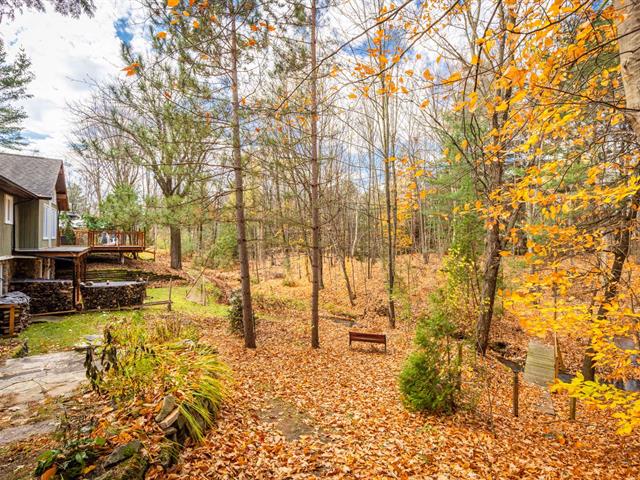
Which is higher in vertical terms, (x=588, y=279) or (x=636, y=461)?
(x=588, y=279)

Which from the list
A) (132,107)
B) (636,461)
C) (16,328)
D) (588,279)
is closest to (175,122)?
(132,107)

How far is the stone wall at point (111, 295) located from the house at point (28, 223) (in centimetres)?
57

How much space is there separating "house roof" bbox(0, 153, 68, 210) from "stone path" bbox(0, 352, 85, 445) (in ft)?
30.0

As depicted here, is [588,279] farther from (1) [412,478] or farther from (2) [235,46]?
(2) [235,46]

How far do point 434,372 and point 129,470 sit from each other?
4634 millimetres

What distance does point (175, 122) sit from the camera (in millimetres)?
6852

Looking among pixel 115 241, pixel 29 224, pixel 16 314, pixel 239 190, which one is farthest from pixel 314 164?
pixel 115 241

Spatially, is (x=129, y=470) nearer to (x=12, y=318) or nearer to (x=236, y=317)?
(x=236, y=317)

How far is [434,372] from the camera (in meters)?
5.53

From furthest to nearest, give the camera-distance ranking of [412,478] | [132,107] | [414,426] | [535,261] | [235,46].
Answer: [235,46]
[132,107]
[414,426]
[535,261]
[412,478]

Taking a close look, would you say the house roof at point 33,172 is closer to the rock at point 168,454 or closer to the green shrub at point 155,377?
the green shrub at point 155,377

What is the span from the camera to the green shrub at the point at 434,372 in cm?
548

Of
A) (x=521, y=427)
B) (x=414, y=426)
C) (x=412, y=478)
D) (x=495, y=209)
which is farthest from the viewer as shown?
(x=521, y=427)

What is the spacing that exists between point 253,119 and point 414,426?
7219mm
